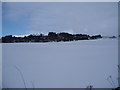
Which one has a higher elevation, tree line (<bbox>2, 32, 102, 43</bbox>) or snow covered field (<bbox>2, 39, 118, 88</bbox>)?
tree line (<bbox>2, 32, 102, 43</bbox>)

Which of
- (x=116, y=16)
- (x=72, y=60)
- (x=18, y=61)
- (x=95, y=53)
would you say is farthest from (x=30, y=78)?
(x=116, y=16)

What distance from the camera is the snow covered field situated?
200 cm

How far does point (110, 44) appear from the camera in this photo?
2027 millimetres

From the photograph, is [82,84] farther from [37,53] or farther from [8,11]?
[8,11]

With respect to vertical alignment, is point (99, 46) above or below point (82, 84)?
above

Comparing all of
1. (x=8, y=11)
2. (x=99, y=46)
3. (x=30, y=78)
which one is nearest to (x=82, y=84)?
(x=99, y=46)

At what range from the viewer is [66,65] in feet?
6.64

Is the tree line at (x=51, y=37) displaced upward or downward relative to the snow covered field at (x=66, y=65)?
upward

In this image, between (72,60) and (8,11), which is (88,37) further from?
(8,11)

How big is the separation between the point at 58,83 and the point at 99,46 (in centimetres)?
67

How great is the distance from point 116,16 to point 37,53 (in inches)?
41.8

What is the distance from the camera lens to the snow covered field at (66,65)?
2002 mm

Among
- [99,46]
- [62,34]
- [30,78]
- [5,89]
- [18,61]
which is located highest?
[62,34]

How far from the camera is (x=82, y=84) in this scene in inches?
78.2
